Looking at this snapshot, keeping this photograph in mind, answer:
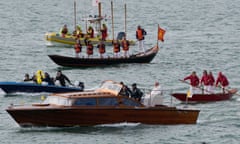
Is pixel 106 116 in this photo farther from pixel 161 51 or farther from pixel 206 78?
pixel 161 51

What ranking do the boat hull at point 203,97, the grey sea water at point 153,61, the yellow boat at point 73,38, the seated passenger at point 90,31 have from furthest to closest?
1. the yellow boat at point 73,38
2. the seated passenger at point 90,31
3. the boat hull at point 203,97
4. the grey sea water at point 153,61

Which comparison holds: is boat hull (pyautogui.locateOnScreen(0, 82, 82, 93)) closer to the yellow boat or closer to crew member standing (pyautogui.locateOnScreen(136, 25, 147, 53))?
crew member standing (pyautogui.locateOnScreen(136, 25, 147, 53))

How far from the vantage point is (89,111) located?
5319cm

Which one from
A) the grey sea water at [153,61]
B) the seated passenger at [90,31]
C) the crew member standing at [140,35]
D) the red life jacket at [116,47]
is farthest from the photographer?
the seated passenger at [90,31]

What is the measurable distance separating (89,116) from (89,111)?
15.0 inches

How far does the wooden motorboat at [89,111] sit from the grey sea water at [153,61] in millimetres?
459

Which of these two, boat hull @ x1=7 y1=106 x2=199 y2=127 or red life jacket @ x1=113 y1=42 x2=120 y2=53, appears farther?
red life jacket @ x1=113 y1=42 x2=120 y2=53

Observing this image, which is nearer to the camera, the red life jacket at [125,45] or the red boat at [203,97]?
the red boat at [203,97]

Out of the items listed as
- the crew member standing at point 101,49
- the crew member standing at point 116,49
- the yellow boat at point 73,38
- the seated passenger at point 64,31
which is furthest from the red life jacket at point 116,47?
the seated passenger at point 64,31

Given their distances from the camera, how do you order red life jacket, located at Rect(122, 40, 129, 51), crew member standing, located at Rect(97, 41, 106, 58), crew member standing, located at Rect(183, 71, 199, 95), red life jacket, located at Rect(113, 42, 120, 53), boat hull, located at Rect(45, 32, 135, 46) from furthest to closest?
A: boat hull, located at Rect(45, 32, 135, 46)
red life jacket, located at Rect(122, 40, 129, 51)
red life jacket, located at Rect(113, 42, 120, 53)
crew member standing, located at Rect(97, 41, 106, 58)
crew member standing, located at Rect(183, 71, 199, 95)

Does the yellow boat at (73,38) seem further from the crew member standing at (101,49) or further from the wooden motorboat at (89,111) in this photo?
the wooden motorboat at (89,111)

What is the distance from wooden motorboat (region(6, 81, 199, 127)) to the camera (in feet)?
174

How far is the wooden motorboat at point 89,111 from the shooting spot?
53031 mm

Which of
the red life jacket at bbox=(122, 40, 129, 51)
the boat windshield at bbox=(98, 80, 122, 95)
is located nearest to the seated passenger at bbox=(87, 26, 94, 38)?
the red life jacket at bbox=(122, 40, 129, 51)
